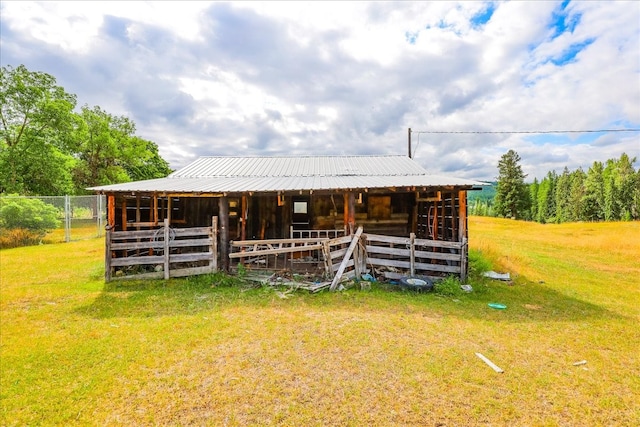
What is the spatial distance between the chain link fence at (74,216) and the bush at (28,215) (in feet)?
0.57

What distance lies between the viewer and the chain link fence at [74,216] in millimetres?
17339

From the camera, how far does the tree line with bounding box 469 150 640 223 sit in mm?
48750

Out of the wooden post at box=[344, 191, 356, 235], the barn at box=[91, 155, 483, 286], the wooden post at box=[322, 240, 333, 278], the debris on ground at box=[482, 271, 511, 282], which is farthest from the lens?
the barn at box=[91, 155, 483, 286]

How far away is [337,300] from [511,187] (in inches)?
2130

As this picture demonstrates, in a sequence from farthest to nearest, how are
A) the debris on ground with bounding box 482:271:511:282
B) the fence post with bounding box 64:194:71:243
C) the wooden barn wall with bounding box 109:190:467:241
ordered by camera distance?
the fence post with bounding box 64:194:71:243 → the wooden barn wall with bounding box 109:190:467:241 → the debris on ground with bounding box 482:271:511:282

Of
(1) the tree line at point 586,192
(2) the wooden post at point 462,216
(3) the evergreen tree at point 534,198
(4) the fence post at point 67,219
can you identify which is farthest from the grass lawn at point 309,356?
(3) the evergreen tree at point 534,198

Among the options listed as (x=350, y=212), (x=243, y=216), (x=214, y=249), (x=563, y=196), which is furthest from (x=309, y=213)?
(x=563, y=196)

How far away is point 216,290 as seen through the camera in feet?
28.7

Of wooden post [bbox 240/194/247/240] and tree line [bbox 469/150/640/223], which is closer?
wooden post [bbox 240/194/247/240]

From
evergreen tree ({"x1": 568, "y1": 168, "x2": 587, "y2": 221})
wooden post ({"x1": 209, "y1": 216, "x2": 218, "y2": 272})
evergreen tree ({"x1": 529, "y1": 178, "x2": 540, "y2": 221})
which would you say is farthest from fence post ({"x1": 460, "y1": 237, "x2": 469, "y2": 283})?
evergreen tree ({"x1": 529, "y1": 178, "x2": 540, "y2": 221})

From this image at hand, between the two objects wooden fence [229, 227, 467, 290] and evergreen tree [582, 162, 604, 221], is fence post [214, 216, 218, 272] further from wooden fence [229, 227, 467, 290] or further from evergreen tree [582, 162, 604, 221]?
evergreen tree [582, 162, 604, 221]

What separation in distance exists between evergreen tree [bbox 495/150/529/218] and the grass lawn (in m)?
48.0

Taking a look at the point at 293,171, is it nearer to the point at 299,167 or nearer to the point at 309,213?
the point at 299,167

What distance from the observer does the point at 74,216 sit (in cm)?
1862
